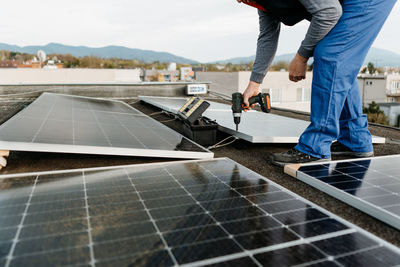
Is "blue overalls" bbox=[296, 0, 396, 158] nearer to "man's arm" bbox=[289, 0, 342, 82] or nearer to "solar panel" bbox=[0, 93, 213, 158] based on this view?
"man's arm" bbox=[289, 0, 342, 82]

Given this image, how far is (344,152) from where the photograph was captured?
301cm

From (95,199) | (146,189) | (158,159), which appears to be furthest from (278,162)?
(95,199)

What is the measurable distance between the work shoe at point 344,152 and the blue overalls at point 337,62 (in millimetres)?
477

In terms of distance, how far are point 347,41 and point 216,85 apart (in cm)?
3862

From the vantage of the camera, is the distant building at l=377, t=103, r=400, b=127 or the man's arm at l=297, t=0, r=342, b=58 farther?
the distant building at l=377, t=103, r=400, b=127

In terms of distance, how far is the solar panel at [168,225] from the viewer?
1166 millimetres

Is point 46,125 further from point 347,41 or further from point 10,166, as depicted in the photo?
point 347,41

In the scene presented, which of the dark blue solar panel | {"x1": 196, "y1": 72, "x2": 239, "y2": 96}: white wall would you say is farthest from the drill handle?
{"x1": 196, "y1": 72, "x2": 239, "y2": 96}: white wall

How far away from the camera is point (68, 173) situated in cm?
214

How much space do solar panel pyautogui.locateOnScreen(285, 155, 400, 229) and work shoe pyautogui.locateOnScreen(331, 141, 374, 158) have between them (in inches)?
13.0

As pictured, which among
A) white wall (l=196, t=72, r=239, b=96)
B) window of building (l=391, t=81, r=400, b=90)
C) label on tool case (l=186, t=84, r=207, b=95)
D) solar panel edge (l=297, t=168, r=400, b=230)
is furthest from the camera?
window of building (l=391, t=81, r=400, b=90)

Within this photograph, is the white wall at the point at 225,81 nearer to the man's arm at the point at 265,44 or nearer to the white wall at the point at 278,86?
the white wall at the point at 278,86

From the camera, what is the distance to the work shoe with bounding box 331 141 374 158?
2926 millimetres

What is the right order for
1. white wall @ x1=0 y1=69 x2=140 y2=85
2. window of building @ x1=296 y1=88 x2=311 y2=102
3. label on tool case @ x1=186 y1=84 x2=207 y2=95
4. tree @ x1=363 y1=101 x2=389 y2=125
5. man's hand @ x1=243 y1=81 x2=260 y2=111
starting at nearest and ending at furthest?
man's hand @ x1=243 y1=81 x2=260 y2=111 → label on tool case @ x1=186 y1=84 x2=207 y2=95 → white wall @ x1=0 y1=69 x2=140 y2=85 → tree @ x1=363 y1=101 x2=389 y2=125 → window of building @ x1=296 y1=88 x2=311 y2=102
